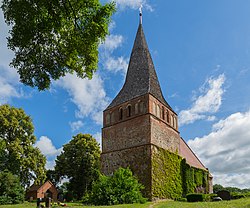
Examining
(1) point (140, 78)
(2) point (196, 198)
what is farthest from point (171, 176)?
(1) point (140, 78)

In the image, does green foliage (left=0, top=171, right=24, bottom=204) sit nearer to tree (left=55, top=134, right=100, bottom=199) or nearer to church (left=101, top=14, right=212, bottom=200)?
church (left=101, top=14, right=212, bottom=200)

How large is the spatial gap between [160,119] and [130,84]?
558 cm

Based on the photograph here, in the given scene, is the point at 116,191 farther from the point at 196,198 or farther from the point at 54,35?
the point at 54,35

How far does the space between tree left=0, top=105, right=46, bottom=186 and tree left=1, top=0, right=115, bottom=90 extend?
2317cm

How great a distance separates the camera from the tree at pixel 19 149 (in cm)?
3019

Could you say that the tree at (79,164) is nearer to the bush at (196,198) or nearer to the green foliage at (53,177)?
the green foliage at (53,177)

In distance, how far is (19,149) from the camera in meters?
30.1

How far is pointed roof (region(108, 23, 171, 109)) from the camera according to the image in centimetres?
2794

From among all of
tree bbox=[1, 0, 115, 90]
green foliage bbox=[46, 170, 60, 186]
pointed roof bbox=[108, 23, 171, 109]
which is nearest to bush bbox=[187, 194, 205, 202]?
pointed roof bbox=[108, 23, 171, 109]

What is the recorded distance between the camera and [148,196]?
875 inches

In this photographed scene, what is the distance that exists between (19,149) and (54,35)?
961 inches

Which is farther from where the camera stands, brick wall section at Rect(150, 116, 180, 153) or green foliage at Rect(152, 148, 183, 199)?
brick wall section at Rect(150, 116, 180, 153)

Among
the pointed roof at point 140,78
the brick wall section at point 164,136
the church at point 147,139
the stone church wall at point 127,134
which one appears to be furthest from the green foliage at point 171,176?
the pointed roof at point 140,78

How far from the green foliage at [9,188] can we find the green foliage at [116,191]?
466 inches
